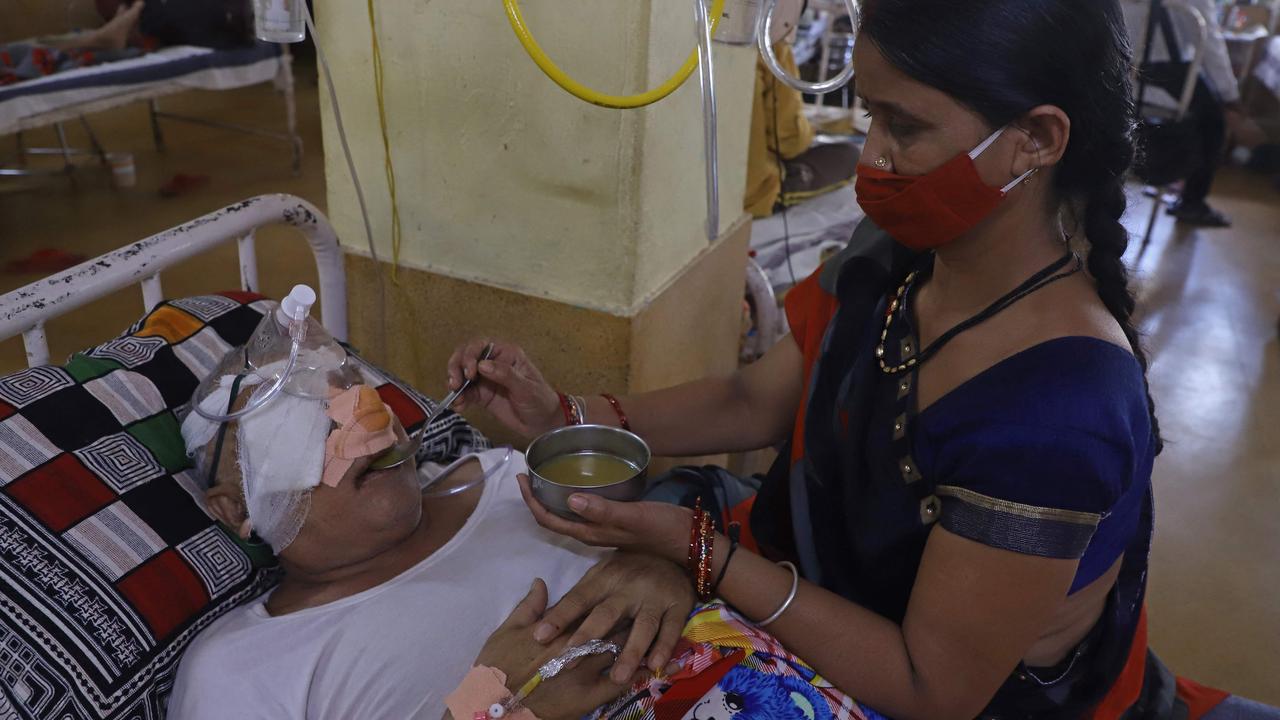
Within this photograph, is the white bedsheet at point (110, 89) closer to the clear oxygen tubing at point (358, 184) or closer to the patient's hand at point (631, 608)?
the clear oxygen tubing at point (358, 184)

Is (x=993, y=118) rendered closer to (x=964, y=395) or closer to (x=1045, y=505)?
(x=964, y=395)

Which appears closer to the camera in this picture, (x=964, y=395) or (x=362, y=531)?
(x=964, y=395)

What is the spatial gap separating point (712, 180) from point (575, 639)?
669 mm

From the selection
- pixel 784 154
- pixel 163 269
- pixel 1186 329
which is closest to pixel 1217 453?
pixel 1186 329

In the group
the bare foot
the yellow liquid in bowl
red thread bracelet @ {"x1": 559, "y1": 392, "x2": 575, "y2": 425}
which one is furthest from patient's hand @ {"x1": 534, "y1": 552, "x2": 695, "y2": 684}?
the bare foot

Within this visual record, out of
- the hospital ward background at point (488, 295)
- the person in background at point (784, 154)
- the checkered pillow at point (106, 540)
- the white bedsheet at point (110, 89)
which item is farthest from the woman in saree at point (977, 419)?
the white bedsheet at point (110, 89)

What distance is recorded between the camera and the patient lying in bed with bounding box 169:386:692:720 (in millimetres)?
1233

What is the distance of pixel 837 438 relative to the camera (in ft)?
4.49

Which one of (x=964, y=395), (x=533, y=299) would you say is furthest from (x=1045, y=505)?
(x=533, y=299)

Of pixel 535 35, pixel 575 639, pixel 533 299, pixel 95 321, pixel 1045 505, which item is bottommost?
pixel 95 321

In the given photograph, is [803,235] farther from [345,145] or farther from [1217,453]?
[345,145]

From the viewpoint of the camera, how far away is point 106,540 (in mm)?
1213

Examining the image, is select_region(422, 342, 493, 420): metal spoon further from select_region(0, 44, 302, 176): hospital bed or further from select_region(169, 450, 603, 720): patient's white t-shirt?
select_region(0, 44, 302, 176): hospital bed

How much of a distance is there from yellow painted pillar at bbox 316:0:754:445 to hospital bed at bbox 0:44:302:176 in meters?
3.01
